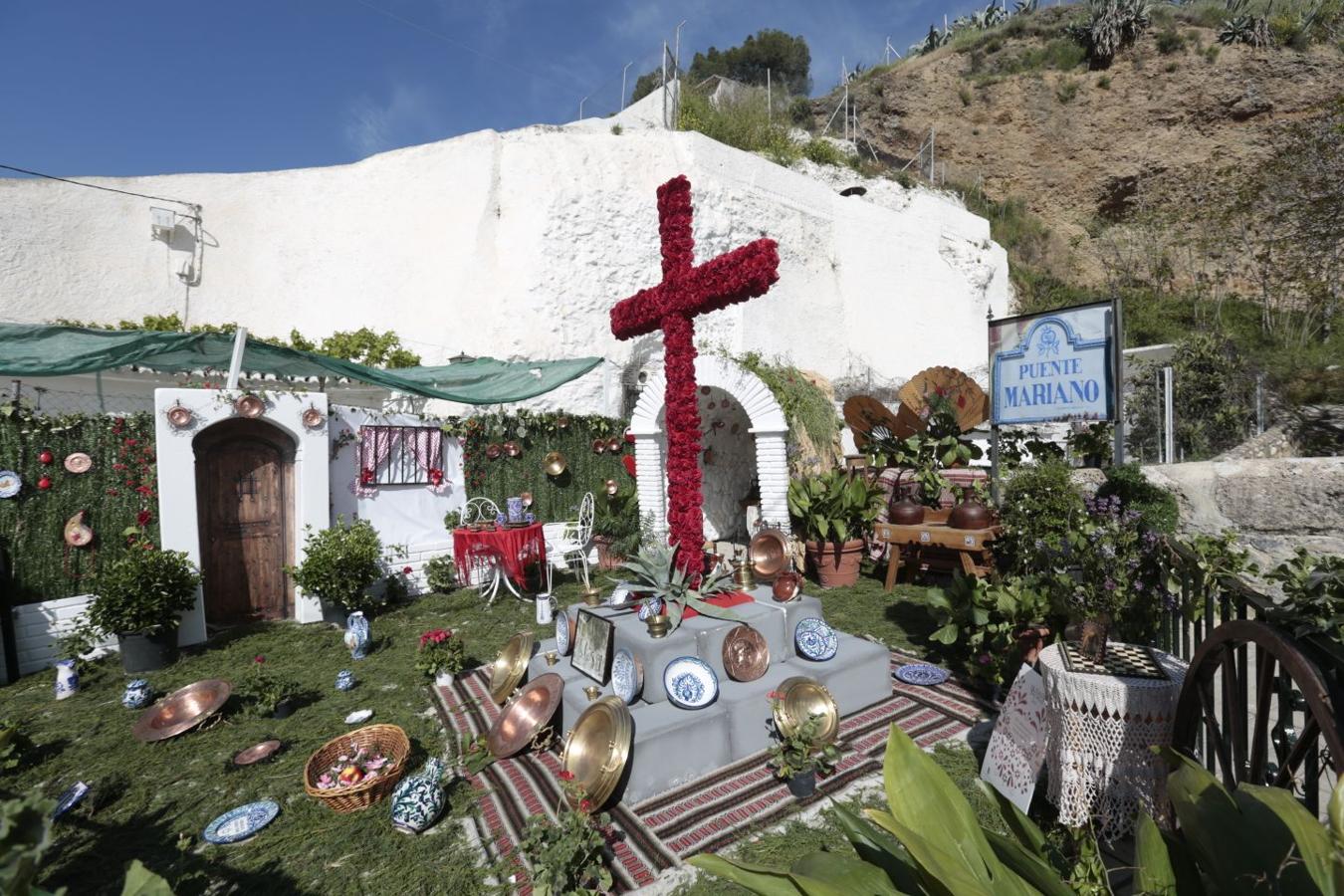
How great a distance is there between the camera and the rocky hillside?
64.5ft

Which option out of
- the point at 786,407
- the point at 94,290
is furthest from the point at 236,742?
the point at 94,290

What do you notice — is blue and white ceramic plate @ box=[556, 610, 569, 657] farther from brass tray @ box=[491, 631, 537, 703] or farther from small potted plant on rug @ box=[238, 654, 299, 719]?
small potted plant on rug @ box=[238, 654, 299, 719]

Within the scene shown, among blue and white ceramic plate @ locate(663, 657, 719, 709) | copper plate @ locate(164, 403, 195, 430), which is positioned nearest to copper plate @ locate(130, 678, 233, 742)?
copper plate @ locate(164, 403, 195, 430)

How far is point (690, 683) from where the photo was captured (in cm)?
352

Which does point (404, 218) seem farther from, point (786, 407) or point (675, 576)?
point (675, 576)

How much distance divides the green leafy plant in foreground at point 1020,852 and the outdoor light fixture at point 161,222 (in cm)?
1592

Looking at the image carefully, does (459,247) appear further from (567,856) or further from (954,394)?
(567,856)

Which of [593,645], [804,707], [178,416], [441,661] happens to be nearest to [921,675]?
[804,707]

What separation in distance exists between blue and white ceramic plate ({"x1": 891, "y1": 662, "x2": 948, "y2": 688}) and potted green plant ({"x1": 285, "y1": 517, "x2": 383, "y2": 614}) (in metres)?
5.58

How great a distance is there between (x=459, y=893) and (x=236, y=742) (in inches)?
95.8

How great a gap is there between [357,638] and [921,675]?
16.0ft

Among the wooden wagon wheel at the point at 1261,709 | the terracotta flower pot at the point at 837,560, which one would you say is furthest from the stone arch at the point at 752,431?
the wooden wagon wheel at the point at 1261,709

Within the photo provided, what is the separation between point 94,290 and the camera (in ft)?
37.9

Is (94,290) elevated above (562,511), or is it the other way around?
(94,290)
